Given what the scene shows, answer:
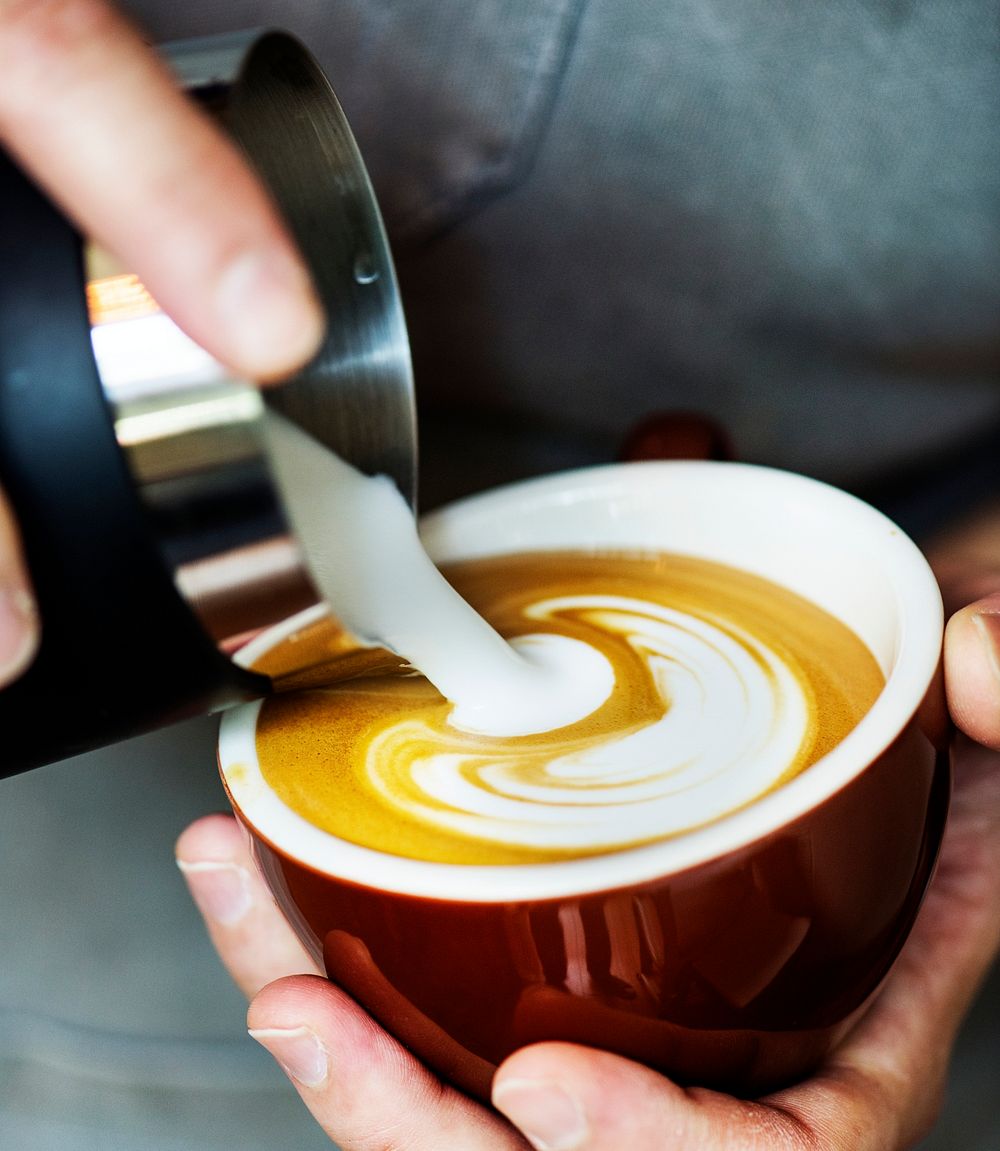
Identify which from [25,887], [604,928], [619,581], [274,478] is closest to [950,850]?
[619,581]

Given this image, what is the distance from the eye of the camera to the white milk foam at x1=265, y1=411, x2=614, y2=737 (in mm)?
569

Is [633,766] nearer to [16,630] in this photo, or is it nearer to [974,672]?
[974,672]

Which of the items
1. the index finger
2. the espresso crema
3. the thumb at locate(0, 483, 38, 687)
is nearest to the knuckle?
the index finger

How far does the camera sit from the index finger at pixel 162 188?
385 millimetres

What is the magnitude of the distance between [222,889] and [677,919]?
363 millimetres

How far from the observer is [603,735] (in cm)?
61

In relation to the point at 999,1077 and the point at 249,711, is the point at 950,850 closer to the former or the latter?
the point at 999,1077

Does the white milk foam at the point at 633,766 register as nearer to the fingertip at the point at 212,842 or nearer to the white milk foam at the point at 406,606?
the white milk foam at the point at 406,606

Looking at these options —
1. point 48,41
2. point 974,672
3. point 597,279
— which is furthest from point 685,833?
point 597,279

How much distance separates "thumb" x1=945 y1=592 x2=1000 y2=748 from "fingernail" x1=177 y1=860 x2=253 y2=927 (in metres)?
0.42

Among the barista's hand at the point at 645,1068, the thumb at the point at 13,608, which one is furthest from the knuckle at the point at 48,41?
the barista's hand at the point at 645,1068

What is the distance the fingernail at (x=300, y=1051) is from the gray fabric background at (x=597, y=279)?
181mm

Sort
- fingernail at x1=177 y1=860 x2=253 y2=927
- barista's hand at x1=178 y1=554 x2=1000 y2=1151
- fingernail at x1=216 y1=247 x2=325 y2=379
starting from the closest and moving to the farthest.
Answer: fingernail at x1=216 y1=247 x2=325 y2=379
barista's hand at x1=178 y1=554 x2=1000 y2=1151
fingernail at x1=177 y1=860 x2=253 y2=927

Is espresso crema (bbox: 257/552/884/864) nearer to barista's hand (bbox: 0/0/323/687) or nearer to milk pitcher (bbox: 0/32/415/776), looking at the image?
milk pitcher (bbox: 0/32/415/776)
